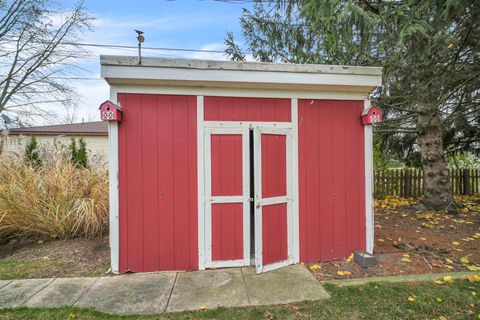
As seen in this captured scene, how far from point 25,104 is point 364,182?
1381 centimetres

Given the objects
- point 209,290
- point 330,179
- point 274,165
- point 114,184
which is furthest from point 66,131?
point 330,179

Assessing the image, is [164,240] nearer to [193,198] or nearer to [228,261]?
[193,198]

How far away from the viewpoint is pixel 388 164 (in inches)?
370

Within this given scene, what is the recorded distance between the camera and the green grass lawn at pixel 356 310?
95.2 inches

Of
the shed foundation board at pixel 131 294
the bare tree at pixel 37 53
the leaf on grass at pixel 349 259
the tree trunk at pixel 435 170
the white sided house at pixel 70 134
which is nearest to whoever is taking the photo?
the shed foundation board at pixel 131 294

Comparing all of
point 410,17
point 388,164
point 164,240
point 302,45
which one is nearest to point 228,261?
point 164,240

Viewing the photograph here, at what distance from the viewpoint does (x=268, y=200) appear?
3383 mm

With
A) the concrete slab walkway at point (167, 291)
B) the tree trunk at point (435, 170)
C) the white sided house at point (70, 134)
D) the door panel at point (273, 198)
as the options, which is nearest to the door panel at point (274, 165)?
the door panel at point (273, 198)

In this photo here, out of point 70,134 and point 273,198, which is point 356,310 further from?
point 70,134

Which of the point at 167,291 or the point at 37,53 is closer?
the point at 167,291

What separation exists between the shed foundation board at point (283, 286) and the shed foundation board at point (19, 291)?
7.71ft

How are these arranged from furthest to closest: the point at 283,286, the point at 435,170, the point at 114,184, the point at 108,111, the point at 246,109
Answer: the point at 435,170
the point at 246,109
the point at 114,184
the point at 108,111
the point at 283,286

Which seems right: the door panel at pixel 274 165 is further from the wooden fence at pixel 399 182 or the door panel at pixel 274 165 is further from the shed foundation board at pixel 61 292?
the wooden fence at pixel 399 182

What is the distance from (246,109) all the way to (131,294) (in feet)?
8.41
